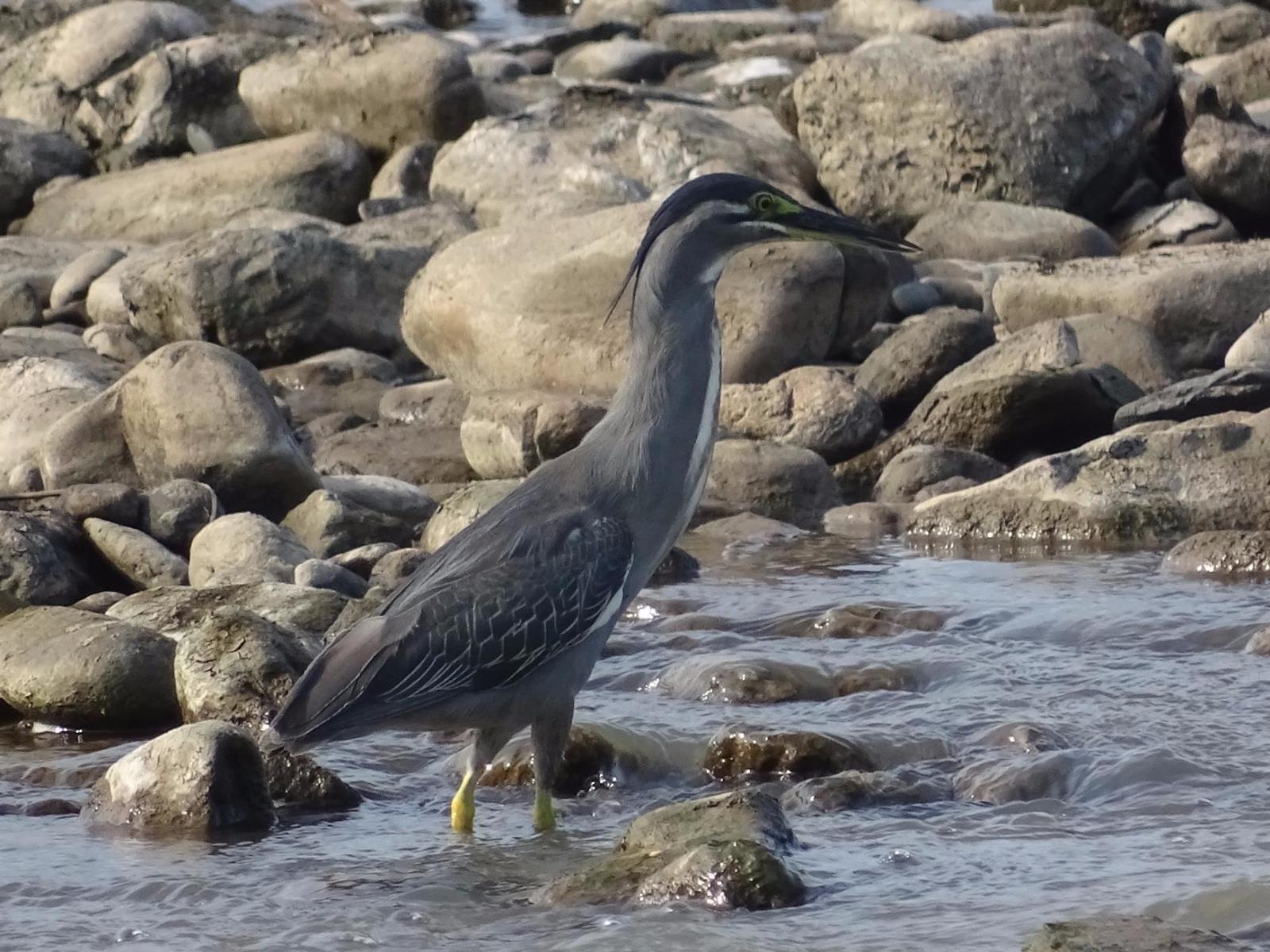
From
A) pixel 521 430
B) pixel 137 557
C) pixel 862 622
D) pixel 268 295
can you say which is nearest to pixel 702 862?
pixel 862 622

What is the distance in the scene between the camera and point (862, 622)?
762 centimetres

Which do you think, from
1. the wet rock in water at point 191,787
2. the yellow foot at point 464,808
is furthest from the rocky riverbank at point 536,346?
the yellow foot at point 464,808

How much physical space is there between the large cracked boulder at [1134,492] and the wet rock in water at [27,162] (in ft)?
32.0

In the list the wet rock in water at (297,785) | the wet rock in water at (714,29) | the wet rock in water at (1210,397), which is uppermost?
the wet rock in water at (714,29)

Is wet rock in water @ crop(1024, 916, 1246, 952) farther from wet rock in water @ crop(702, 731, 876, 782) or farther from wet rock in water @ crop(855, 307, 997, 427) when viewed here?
wet rock in water @ crop(855, 307, 997, 427)

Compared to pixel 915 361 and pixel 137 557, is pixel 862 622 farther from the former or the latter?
pixel 915 361

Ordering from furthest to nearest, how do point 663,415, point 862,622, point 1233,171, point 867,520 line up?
point 1233,171
point 867,520
point 862,622
point 663,415

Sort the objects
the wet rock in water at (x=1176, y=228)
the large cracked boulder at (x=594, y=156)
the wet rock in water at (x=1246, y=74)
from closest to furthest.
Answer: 1. the wet rock in water at (x=1176, y=228)
2. the large cracked boulder at (x=594, y=156)
3. the wet rock in water at (x=1246, y=74)

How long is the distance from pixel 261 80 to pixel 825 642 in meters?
10.1

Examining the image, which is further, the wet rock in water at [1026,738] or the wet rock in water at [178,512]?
the wet rock in water at [178,512]

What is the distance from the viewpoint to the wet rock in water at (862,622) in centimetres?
758

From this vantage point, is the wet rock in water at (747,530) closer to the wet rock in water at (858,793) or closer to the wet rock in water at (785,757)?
the wet rock in water at (785,757)

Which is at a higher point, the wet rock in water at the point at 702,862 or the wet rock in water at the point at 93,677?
the wet rock in water at the point at 702,862

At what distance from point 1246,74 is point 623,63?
22.0ft
